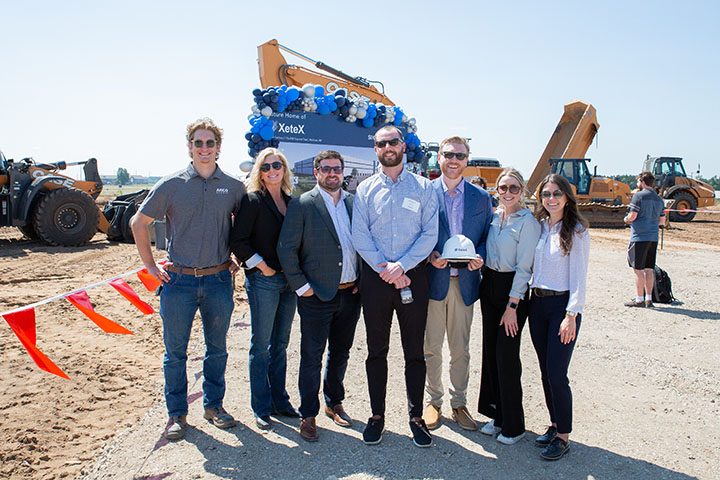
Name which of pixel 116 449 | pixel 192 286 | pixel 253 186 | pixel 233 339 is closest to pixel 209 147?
pixel 253 186

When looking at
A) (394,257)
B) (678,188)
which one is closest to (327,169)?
(394,257)

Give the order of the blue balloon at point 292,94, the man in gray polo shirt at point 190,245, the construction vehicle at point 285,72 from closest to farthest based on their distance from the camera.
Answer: the man in gray polo shirt at point 190,245 < the blue balloon at point 292,94 < the construction vehicle at point 285,72

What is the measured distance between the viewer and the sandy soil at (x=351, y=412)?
3336 mm

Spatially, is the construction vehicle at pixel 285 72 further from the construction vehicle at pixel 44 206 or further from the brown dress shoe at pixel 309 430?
the brown dress shoe at pixel 309 430

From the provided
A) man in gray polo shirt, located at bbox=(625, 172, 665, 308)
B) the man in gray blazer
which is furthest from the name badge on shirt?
man in gray polo shirt, located at bbox=(625, 172, 665, 308)

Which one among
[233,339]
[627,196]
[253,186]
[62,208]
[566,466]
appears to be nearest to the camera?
[566,466]

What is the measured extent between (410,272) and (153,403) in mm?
2292

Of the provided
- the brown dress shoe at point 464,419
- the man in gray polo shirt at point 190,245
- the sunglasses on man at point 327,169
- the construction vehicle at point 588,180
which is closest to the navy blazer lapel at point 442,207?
the sunglasses on man at point 327,169

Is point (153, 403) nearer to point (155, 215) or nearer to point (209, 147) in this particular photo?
point (155, 215)

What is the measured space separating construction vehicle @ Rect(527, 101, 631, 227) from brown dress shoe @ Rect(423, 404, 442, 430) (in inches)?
652

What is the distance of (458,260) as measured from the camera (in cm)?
357

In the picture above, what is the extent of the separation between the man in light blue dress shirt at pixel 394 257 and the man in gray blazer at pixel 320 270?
0.51 ft

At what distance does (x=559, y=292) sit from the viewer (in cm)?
342

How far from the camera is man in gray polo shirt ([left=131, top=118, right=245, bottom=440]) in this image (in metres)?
3.62
